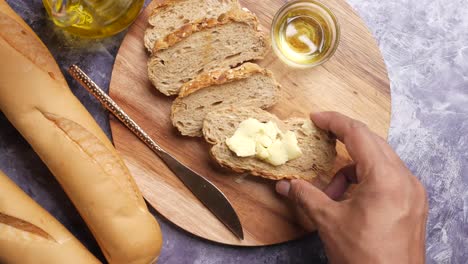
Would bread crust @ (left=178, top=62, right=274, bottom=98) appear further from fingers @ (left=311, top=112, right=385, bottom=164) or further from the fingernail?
the fingernail

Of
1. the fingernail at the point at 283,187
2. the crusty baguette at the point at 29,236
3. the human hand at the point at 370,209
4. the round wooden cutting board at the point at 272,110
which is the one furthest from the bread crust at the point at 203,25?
the crusty baguette at the point at 29,236

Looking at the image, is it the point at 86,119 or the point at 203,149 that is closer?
the point at 86,119

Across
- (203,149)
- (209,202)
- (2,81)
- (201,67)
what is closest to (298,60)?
(201,67)

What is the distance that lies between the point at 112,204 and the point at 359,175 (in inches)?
37.0

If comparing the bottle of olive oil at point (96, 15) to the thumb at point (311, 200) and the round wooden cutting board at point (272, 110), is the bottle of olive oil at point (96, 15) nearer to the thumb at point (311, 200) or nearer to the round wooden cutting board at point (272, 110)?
the round wooden cutting board at point (272, 110)

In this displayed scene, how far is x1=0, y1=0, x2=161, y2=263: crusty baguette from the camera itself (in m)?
2.01

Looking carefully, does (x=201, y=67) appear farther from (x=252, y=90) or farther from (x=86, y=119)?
(x=86, y=119)

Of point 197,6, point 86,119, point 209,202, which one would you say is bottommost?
point 209,202

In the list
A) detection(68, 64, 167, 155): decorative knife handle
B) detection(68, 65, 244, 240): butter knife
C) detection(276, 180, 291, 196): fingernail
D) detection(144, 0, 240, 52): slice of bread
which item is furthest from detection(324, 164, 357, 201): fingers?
detection(144, 0, 240, 52): slice of bread

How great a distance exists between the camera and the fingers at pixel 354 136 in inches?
80.6

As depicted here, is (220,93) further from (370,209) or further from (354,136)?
(370,209)

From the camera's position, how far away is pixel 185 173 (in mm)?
2178

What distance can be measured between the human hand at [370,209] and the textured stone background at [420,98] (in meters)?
0.35

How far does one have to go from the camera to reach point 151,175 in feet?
7.18
